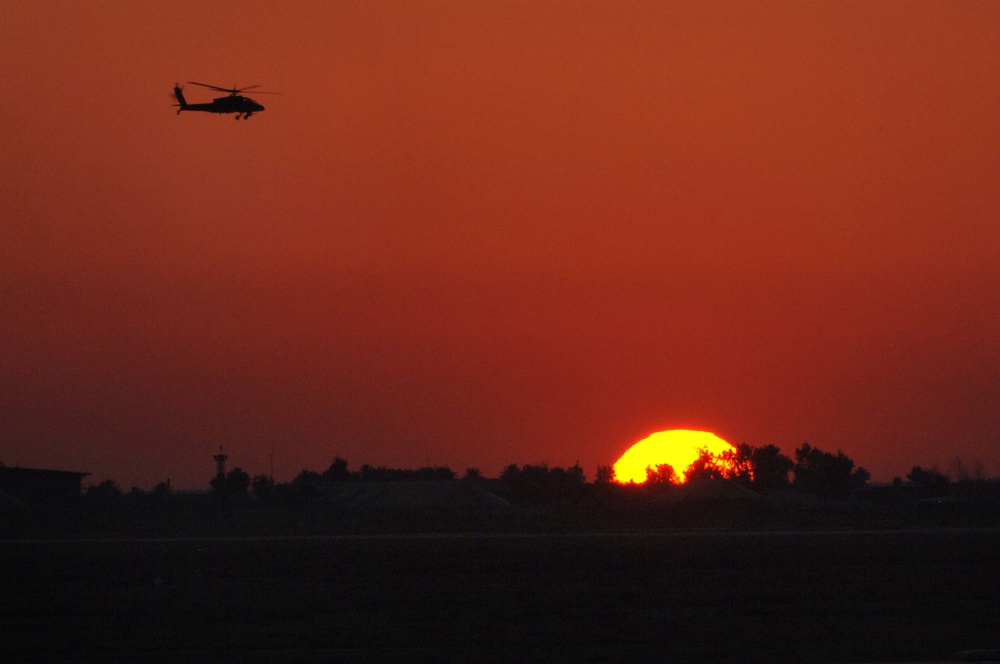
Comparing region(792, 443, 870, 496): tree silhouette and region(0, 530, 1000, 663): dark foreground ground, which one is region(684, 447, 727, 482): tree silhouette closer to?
region(792, 443, 870, 496): tree silhouette

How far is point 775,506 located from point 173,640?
210ft

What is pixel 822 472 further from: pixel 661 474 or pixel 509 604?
pixel 509 604

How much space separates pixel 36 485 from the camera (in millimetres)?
85250

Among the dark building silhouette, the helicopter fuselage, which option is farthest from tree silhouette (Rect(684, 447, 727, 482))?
the helicopter fuselage

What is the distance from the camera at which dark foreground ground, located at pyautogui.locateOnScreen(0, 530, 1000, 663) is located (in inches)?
781

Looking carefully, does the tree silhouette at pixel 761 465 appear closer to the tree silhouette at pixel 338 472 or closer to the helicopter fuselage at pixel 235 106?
the tree silhouette at pixel 338 472

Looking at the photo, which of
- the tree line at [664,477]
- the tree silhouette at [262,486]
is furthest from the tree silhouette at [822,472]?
the tree silhouette at [262,486]

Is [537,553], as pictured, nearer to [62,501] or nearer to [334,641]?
[334,641]

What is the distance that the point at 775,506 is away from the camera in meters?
79.4

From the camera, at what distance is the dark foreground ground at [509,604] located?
65.1ft

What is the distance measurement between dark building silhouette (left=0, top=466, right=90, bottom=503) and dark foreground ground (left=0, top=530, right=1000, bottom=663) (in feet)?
148

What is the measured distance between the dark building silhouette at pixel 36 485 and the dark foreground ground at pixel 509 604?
45.1 metres

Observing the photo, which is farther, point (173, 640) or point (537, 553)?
point (537, 553)

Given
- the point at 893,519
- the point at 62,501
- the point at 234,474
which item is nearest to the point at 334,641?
the point at 893,519
